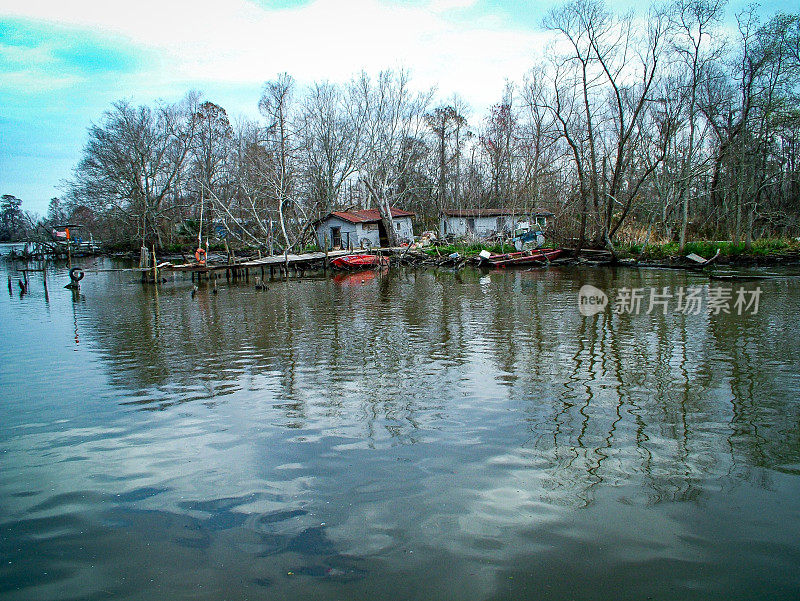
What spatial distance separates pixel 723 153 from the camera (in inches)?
1286

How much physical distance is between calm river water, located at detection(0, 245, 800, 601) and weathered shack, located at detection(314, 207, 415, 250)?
36.5 meters

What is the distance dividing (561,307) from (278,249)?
103 feet

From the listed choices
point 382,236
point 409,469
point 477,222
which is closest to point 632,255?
point 477,222

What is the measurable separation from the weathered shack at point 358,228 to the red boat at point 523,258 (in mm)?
14346

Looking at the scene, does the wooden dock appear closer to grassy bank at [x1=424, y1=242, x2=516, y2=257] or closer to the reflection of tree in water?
grassy bank at [x1=424, y1=242, x2=516, y2=257]

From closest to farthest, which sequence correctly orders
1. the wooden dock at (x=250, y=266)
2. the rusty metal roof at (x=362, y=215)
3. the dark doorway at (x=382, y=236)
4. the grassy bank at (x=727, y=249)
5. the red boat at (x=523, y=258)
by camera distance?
1. the grassy bank at (x=727, y=249)
2. the wooden dock at (x=250, y=266)
3. the red boat at (x=523, y=258)
4. the rusty metal roof at (x=362, y=215)
5. the dark doorway at (x=382, y=236)

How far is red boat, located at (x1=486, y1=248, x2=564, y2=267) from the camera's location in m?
35.5

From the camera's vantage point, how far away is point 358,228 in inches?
1885

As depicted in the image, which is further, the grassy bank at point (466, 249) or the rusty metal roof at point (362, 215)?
the rusty metal roof at point (362, 215)

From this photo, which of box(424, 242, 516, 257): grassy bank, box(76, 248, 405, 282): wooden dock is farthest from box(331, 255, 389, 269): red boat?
box(424, 242, 516, 257): grassy bank

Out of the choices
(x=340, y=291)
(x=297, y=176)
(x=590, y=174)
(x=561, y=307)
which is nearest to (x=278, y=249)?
(x=297, y=176)

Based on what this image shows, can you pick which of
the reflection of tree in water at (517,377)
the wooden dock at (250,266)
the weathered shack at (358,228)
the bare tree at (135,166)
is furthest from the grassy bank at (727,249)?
the bare tree at (135,166)

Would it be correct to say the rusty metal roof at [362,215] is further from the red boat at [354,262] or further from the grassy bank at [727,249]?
the grassy bank at [727,249]

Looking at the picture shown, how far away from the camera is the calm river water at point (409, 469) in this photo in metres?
3.80
